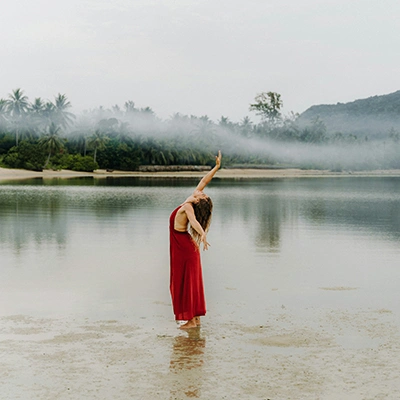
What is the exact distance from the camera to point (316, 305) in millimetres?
8523

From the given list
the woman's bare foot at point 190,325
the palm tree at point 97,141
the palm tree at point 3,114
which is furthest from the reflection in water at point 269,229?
the palm tree at point 3,114

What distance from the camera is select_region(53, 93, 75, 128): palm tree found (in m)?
107

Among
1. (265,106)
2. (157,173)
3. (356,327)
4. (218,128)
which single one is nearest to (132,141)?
(157,173)

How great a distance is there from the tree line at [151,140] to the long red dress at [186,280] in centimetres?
7695

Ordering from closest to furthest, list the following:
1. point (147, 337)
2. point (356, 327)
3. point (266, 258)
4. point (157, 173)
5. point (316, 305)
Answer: point (147, 337) → point (356, 327) → point (316, 305) → point (266, 258) → point (157, 173)

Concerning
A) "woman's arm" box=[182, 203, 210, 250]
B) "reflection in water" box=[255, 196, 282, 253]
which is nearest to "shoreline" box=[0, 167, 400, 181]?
"reflection in water" box=[255, 196, 282, 253]

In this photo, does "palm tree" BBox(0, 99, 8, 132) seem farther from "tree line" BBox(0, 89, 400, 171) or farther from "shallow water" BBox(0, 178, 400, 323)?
"shallow water" BBox(0, 178, 400, 323)

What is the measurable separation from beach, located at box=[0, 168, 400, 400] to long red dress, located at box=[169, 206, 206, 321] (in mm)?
208

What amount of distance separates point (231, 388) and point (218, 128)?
129m

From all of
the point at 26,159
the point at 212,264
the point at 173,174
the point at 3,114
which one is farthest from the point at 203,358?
the point at 3,114

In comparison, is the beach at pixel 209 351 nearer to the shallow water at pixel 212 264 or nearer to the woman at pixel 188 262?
the shallow water at pixel 212 264

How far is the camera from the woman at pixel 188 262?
7098mm

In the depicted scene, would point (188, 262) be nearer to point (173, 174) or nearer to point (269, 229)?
point (269, 229)

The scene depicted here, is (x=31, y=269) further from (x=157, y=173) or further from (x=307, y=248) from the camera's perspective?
(x=157, y=173)
